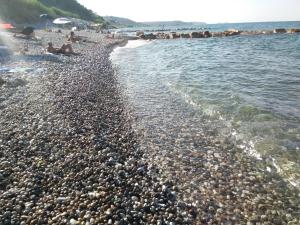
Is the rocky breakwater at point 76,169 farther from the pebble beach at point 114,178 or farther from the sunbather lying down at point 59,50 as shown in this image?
the sunbather lying down at point 59,50

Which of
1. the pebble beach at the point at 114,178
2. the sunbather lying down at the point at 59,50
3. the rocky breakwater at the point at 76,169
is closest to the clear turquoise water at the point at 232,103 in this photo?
the pebble beach at the point at 114,178

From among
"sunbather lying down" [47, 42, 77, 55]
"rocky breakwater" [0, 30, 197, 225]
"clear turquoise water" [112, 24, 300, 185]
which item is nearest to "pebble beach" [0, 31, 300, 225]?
"rocky breakwater" [0, 30, 197, 225]


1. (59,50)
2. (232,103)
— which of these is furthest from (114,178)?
(59,50)

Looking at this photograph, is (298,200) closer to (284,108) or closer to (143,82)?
(284,108)

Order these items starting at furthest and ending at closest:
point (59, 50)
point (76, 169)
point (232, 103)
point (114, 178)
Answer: point (59, 50)
point (232, 103)
point (76, 169)
point (114, 178)

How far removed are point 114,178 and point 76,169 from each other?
1198 millimetres

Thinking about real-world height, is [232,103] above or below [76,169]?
below

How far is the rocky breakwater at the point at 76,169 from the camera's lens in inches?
263

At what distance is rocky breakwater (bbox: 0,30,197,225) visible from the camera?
667cm

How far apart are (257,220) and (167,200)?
2162 millimetres

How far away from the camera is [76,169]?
27.6 ft

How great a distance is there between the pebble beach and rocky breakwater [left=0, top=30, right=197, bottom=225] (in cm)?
2

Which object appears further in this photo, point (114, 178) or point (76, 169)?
point (76, 169)

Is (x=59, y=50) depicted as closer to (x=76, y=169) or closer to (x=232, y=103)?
(x=232, y=103)
